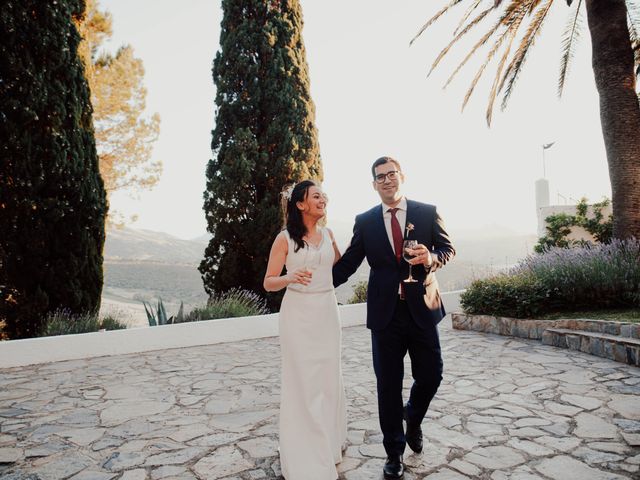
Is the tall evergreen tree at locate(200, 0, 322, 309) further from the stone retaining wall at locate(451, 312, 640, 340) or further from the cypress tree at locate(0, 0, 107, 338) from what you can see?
the stone retaining wall at locate(451, 312, 640, 340)

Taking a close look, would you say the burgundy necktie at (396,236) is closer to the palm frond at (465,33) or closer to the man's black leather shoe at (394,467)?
the man's black leather shoe at (394,467)

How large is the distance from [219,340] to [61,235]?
138 inches

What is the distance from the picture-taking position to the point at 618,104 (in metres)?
9.27

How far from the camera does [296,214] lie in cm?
352

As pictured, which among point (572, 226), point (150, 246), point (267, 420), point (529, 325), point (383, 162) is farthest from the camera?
point (150, 246)

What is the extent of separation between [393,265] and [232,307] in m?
6.72

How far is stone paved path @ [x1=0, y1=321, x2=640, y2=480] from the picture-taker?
11.0ft

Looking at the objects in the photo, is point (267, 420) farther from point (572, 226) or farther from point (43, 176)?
point (572, 226)

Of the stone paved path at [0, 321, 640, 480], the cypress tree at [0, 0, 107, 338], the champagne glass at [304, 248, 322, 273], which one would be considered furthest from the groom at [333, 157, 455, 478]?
the cypress tree at [0, 0, 107, 338]

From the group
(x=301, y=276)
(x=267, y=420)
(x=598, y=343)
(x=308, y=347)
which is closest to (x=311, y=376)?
(x=308, y=347)

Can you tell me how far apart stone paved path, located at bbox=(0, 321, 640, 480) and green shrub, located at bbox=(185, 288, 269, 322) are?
2.28 m

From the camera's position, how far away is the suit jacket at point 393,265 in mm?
3170

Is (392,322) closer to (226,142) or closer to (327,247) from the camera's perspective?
(327,247)

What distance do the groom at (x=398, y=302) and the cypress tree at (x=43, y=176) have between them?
6828mm
